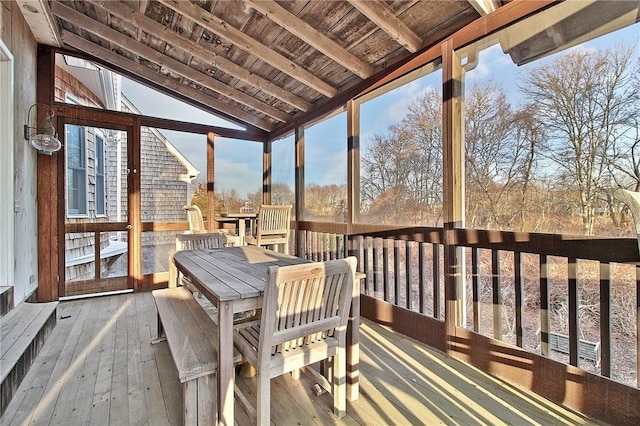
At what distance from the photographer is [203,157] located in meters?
4.84

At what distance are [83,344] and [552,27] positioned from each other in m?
4.35

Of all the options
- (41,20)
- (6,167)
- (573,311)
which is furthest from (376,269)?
(41,20)

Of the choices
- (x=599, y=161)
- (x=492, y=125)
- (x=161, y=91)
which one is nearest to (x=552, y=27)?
(x=492, y=125)

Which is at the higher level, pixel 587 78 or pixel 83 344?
pixel 587 78

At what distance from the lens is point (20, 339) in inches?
84.3

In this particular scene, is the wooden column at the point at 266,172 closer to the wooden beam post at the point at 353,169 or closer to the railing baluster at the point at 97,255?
the wooden beam post at the point at 353,169

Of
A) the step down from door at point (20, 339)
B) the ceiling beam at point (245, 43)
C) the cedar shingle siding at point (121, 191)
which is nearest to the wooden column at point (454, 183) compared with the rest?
the ceiling beam at point (245, 43)

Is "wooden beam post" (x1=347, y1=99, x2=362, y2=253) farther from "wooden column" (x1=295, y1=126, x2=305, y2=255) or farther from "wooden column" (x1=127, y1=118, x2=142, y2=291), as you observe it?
"wooden column" (x1=127, y1=118, x2=142, y2=291)

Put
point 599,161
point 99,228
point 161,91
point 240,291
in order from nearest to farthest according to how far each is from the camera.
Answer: point 240,291 < point 599,161 < point 99,228 < point 161,91

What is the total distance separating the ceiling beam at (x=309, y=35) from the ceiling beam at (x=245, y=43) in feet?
1.55

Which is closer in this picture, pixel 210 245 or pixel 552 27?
pixel 552 27

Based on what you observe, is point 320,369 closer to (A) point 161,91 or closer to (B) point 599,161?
(B) point 599,161

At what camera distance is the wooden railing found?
1652 mm

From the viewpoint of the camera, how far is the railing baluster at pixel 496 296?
2145 mm
